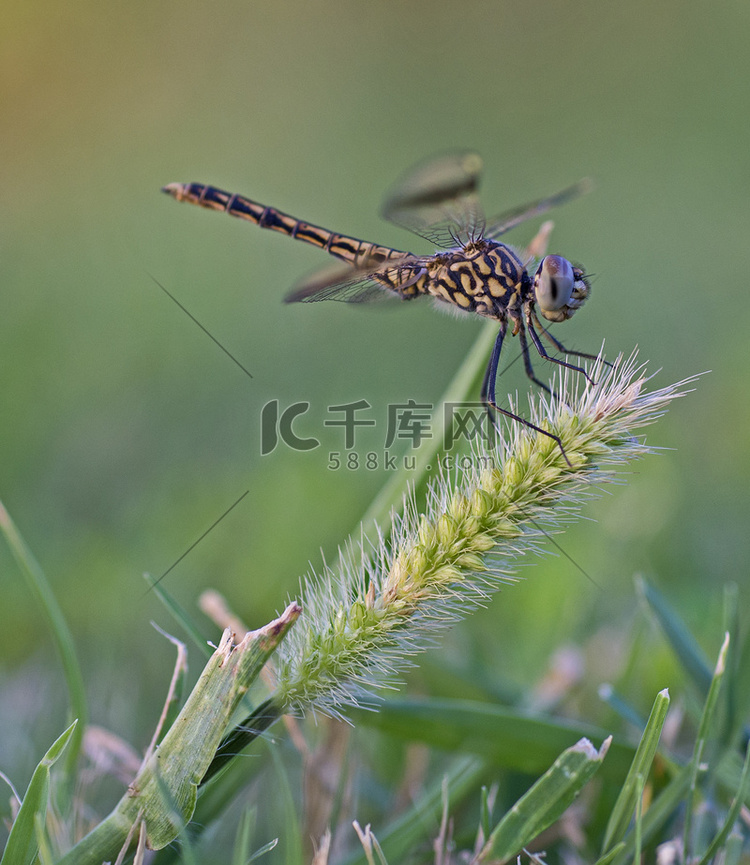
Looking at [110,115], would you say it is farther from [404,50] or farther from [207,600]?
[207,600]

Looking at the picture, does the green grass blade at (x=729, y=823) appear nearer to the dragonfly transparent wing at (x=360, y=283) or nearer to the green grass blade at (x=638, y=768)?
the green grass blade at (x=638, y=768)

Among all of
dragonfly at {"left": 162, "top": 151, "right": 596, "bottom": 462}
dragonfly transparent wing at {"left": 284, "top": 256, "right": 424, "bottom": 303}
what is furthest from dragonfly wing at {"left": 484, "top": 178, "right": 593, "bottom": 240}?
dragonfly transparent wing at {"left": 284, "top": 256, "right": 424, "bottom": 303}

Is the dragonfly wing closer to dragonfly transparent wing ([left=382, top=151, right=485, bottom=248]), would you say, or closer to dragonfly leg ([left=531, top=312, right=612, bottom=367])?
dragonfly transparent wing ([left=382, top=151, right=485, bottom=248])

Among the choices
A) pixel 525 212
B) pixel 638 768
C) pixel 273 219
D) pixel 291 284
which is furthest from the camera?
pixel 291 284

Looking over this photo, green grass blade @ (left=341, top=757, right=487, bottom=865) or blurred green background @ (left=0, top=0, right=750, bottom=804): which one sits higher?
blurred green background @ (left=0, top=0, right=750, bottom=804)

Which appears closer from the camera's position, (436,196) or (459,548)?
(459,548)

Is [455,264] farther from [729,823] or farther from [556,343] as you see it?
[729,823]

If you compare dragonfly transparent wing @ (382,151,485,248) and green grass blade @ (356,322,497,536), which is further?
dragonfly transparent wing @ (382,151,485,248)
